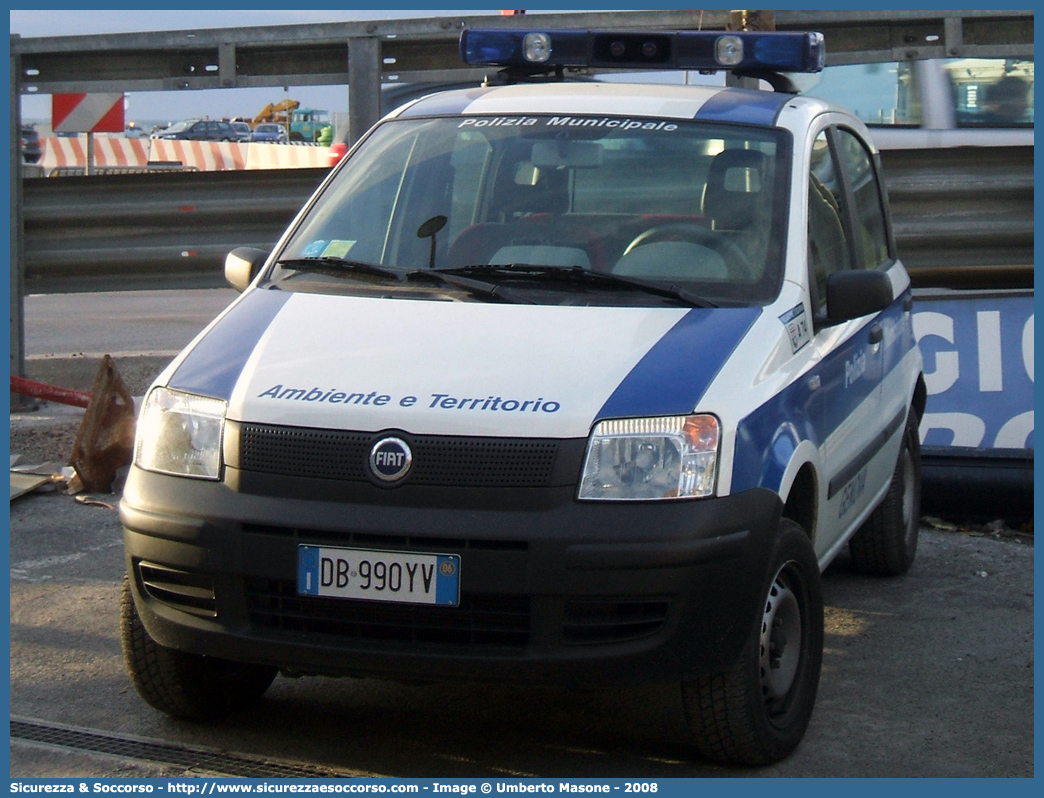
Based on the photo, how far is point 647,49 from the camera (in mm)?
5422

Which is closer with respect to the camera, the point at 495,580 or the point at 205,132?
the point at 495,580

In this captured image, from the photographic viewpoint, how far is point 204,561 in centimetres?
358

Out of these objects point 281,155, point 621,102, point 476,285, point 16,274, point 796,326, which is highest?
point 281,155

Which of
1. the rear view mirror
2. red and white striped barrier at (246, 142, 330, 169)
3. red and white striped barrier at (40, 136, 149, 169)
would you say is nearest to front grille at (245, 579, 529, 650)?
the rear view mirror

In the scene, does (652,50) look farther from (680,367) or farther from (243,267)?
(680,367)

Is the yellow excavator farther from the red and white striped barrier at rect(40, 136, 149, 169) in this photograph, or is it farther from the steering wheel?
the steering wheel

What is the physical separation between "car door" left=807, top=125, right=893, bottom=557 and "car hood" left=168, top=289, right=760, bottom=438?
51 cm

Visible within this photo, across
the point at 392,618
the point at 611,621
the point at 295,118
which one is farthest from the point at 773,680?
the point at 295,118

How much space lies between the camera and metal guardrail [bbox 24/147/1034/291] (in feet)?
27.3

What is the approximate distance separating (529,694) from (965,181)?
5057 mm

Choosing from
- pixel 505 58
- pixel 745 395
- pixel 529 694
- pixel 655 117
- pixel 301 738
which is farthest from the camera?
pixel 505 58

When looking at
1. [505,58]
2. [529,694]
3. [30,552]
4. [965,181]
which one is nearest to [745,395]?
[529,694]

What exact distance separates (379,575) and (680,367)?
0.91 m

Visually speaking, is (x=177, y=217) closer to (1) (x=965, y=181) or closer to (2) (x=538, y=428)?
(1) (x=965, y=181)
